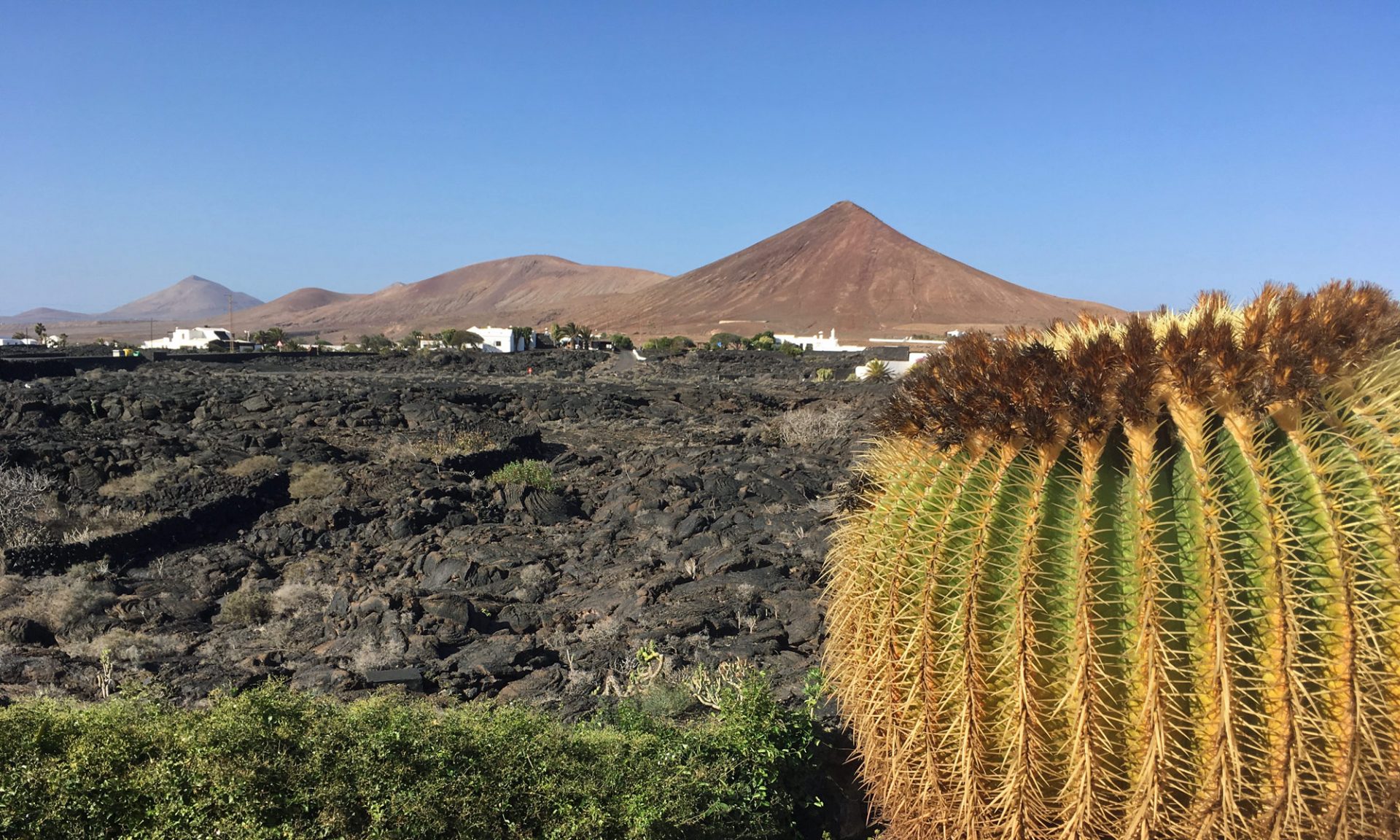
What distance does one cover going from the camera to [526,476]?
48.1 feet

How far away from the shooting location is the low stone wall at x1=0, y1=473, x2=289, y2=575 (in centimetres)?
1040

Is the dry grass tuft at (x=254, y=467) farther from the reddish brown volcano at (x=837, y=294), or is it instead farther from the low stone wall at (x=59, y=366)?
the reddish brown volcano at (x=837, y=294)

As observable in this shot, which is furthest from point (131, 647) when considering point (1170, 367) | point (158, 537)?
point (1170, 367)

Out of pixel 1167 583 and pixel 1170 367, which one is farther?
pixel 1170 367

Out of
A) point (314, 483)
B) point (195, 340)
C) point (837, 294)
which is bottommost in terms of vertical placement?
point (314, 483)

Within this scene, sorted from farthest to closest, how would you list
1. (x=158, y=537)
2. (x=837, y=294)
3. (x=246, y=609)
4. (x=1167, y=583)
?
(x=837, y=294), (x=158, y=537), (x=246, y=609), (x=1167, y=583)

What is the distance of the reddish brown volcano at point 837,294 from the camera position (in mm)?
119500

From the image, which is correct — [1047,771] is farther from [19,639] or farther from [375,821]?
[19,639]

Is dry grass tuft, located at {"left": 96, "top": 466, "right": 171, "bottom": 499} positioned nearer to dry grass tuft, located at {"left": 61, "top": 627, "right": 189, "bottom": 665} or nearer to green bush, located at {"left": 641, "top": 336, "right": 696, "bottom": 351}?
dry grass tuft, located at {"left": 61, "top": 627, "right": 189, "bottom": 665}

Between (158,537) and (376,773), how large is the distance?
9674mm

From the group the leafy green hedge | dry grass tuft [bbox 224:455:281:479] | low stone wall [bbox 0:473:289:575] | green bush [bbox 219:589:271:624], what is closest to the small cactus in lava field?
the leafy green hedge

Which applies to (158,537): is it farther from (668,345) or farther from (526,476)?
(668,345)

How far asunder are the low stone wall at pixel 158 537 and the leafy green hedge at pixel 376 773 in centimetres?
742

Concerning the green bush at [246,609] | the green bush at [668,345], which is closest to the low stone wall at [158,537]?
the green bush at [246,609]
